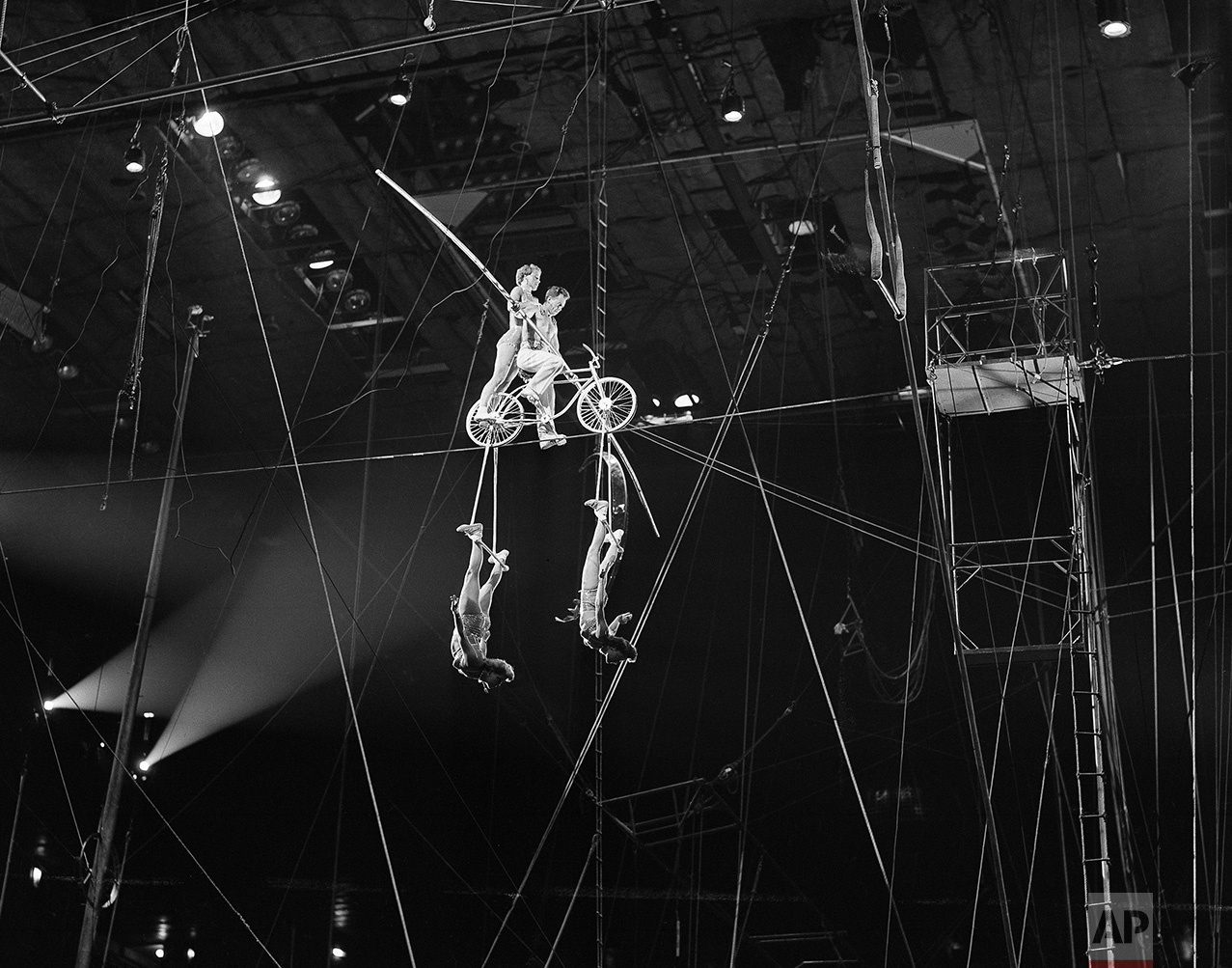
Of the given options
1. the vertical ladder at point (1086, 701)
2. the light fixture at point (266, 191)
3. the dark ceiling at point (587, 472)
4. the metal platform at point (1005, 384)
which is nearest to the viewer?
the vertical ladder at point (1086, 701)

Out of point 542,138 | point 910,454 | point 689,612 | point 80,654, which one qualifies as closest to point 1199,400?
point 910,454

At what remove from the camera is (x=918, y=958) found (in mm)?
6090

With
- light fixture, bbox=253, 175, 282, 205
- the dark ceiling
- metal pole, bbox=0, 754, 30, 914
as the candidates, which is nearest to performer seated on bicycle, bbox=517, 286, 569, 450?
the dark ceiling

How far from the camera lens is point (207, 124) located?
756 centimetres

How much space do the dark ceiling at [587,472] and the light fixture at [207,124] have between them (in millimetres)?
65

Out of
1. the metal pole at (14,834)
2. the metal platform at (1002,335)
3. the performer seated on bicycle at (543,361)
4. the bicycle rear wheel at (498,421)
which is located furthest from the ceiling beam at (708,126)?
the metal pole at (14,834)

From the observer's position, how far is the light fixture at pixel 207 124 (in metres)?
7.54

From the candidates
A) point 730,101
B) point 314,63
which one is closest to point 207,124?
point 314,63

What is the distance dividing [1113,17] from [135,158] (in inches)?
198

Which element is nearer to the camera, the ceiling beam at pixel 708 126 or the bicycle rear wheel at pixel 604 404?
the bicycle rear wheel at pixel 604 404

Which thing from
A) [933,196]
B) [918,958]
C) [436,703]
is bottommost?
[918,958]

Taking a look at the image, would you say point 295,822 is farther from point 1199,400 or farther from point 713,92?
point 1199,400

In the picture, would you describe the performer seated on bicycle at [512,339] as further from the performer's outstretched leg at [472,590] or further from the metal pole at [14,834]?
the metal pole at [14,834]

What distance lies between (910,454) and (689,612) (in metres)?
1.33
